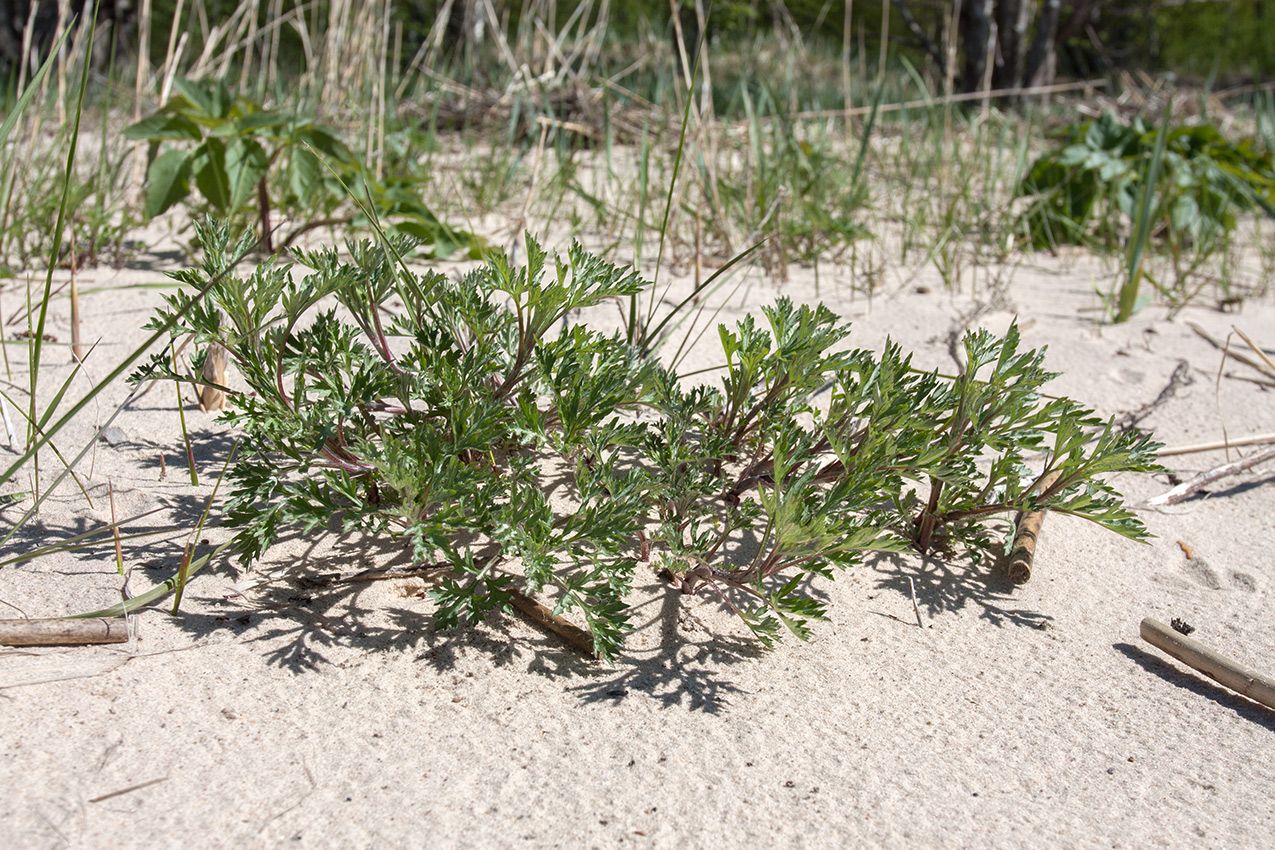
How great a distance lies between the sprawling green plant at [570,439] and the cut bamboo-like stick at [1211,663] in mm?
184

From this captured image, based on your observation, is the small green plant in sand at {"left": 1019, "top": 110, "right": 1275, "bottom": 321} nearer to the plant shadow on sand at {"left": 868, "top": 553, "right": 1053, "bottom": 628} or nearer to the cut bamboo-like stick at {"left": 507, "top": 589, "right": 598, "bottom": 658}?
the plant shadow on sand at {"left": 868, "top": 553, "right": 1053, "bottom": 628}

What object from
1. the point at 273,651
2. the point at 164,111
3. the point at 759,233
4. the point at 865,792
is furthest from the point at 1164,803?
the point at 164,111

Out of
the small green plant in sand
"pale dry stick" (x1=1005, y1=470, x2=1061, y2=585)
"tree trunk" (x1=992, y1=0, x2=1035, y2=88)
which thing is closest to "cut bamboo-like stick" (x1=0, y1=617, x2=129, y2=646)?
"pale dry stick" (x1=1005, y1=470, x2=1061, y2=585)

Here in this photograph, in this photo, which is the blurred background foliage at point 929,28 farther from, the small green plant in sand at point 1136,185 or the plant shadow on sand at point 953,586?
the plant shadow on sand at point 953,586

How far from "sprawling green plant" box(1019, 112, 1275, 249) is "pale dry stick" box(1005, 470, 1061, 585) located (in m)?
2.12

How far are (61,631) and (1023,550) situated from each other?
1.58 m

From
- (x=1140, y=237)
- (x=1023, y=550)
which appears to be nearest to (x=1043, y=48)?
(x=1140, y=237)

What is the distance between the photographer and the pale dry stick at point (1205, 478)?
207 centimetres

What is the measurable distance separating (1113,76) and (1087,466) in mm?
10083

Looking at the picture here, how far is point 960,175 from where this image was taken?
12.6 ft

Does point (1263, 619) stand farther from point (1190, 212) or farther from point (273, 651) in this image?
point (1190, 212)

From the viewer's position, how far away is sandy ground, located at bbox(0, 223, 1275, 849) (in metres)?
1.22

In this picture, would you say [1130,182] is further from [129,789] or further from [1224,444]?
[129,789]

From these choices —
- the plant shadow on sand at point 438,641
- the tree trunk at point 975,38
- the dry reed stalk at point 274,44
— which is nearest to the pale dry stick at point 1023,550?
the plant shadow on sand at point 438,641
